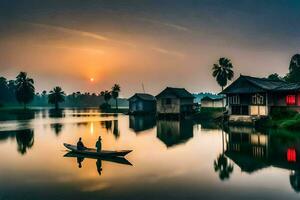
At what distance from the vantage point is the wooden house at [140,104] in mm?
97250

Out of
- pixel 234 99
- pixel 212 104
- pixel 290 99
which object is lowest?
pixel 212 104

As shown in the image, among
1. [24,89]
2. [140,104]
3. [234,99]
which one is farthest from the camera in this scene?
[24,89]

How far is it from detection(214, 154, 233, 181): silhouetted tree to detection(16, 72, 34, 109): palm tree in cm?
11491

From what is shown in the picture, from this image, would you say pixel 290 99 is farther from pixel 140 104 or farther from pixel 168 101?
pixel 140 104

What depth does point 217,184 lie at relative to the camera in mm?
18188

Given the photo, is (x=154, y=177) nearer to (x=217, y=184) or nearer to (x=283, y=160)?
(x=217, y=184)

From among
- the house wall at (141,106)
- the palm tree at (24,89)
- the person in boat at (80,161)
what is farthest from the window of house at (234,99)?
the palm tree at (24,89)

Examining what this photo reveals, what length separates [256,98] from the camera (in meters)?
53.5

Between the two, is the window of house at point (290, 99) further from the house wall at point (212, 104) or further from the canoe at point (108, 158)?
the canoe at point (108, 158)

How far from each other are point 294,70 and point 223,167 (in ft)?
255

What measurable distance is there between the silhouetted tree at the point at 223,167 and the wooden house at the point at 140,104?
71.4m

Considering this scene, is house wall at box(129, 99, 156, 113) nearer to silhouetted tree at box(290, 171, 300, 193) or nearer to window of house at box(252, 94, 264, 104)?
window of house at box(252, 94, 264, 104)

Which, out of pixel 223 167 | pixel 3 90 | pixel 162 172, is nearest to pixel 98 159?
pixel 162 172

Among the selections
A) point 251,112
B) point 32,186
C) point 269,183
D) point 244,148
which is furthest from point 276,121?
point 32,186
